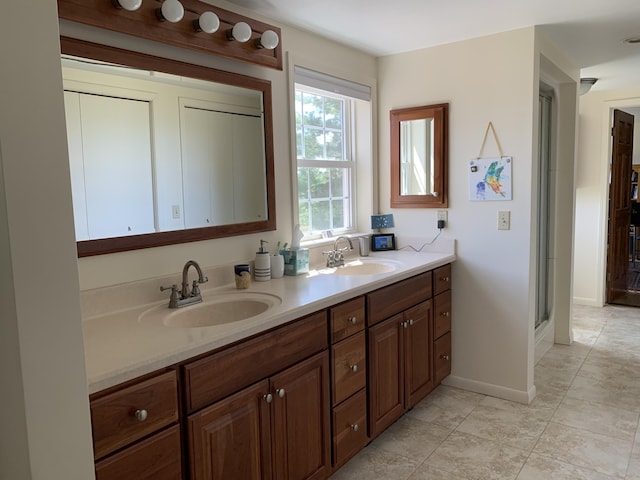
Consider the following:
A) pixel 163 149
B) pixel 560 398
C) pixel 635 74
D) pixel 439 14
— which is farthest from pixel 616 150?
Result: pixel 163 149

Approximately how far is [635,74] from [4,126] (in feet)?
15.3

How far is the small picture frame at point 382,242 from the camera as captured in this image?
328 centimetres

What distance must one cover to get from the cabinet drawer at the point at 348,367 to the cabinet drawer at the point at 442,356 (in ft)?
2.71

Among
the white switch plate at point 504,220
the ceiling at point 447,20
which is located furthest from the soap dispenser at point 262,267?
the white switch plate at point 504,220

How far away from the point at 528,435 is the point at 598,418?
1.61ft

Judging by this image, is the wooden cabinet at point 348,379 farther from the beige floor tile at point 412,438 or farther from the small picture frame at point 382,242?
the small picture frame at point 382,242

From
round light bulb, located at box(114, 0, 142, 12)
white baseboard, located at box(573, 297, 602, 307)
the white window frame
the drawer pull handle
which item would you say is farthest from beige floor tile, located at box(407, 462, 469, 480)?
white baseboard, located at box(573, 297, 602, 307)

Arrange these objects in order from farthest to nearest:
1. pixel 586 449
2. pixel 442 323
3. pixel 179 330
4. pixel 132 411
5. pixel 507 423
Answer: pixel 442 323, pixel 507 423, pixel 586 449, pixel 179 330, pixel 132 411

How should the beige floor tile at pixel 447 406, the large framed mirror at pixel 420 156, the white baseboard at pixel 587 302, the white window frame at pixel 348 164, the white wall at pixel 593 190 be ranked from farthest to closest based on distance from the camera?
the white baseboard at pixel 587 302 < the white wall at pixel 593 190 < the white window frame at pixel 348 164 < the large framed mirror at pixel 420 156 < the beige floor tile at pixel 447 406

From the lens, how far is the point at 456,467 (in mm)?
2293

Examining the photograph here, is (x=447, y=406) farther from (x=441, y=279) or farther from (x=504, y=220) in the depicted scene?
(x=504, y=220)

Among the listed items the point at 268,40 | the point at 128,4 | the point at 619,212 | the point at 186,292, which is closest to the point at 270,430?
the point at 186,292

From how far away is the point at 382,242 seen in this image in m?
3.29

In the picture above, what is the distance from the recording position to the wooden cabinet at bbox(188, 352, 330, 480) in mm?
1547
